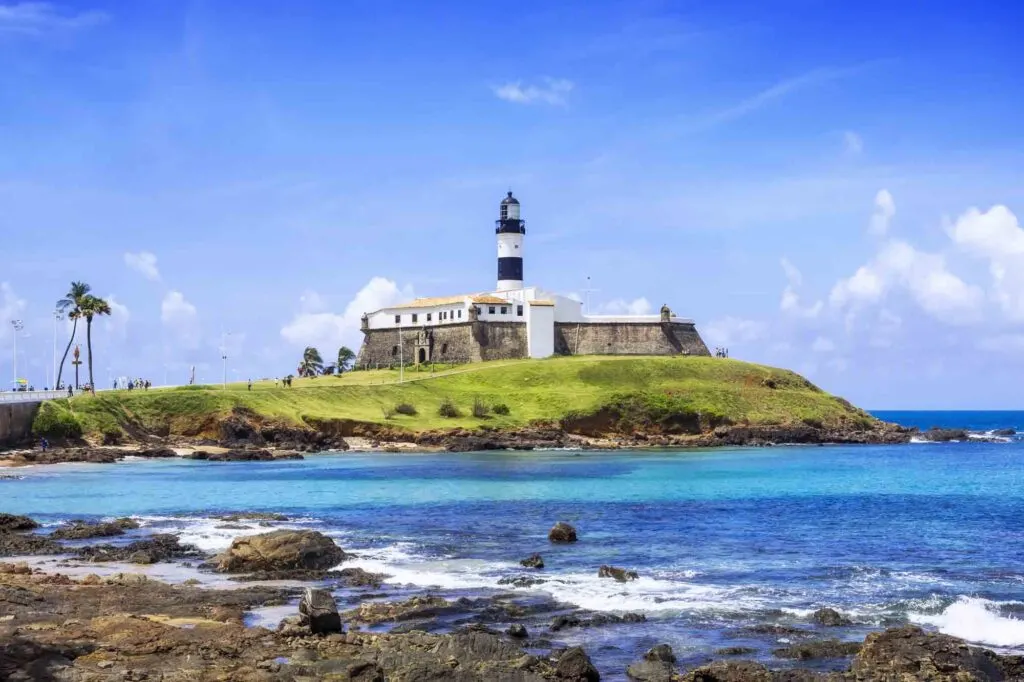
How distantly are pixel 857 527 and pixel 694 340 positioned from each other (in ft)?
328

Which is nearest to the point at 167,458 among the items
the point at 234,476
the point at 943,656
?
the point at 234,476

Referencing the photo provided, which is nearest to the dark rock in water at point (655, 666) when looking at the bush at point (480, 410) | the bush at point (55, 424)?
the bush at point (55, 424)

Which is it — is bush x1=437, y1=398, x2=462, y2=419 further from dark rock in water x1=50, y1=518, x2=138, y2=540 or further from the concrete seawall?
dark rock in water x1=50, y1=518, x2=138, y2=540

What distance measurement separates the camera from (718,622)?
79.3 ft

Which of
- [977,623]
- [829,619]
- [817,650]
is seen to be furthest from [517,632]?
[977,623]

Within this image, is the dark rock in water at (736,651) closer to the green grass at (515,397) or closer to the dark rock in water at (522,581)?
the dark rock in water at (522,581)

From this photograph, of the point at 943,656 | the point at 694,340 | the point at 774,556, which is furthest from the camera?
the point at 694,340

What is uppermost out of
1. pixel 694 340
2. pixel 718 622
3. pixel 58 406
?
pixel 694 340

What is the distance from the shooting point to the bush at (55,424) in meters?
86.3

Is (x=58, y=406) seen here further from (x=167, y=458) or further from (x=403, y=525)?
(x=403, y=525)

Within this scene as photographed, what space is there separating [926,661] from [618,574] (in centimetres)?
1173

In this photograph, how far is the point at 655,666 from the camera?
1975cm

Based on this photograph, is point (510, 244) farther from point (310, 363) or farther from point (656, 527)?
point (656, 527)

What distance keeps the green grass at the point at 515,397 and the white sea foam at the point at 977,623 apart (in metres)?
76.8
